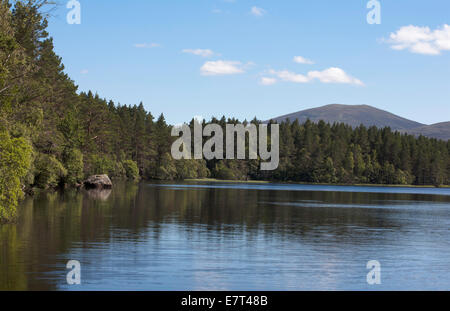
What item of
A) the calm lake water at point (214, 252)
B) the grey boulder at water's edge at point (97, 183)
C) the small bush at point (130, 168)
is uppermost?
the small bush at point (130, 168)

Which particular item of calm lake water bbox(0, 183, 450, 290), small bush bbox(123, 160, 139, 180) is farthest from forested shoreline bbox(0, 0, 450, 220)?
calm lake water bbox(0, 183, 450, 290)

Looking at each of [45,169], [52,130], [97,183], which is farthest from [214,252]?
[97,183]

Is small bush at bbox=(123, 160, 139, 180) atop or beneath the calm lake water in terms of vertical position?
atop

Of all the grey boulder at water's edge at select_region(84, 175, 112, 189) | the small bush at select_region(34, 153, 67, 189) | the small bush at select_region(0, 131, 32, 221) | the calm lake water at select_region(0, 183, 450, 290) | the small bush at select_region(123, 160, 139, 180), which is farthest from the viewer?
the small bush at select_region(123, 160, 139, 180)

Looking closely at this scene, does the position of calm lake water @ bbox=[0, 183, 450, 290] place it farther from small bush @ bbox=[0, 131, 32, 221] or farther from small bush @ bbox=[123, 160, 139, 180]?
small bush @ bbox=[123, 160, 139, 180]

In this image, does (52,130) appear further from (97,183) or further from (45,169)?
(97,183)

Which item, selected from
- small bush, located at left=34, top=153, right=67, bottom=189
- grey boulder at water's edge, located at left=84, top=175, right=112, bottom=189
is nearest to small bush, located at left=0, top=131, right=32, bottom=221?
small bush, located at left=34, top=153, right=67, bottom=189

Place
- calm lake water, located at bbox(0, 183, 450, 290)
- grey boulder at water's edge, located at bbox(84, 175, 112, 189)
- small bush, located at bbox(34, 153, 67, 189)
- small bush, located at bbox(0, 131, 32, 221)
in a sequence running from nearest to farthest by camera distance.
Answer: calm lake water, located at bbox(0, 183, 450, 290) → small bush, located at bbox(0, 131, 32, 221) → small bush, located at bbox(34, 153, 67, 189) → grey boulder at water's edge, located at bbox(84, 175, 112, 189)

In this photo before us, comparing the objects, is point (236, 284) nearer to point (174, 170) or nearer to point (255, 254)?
point (255, 254)

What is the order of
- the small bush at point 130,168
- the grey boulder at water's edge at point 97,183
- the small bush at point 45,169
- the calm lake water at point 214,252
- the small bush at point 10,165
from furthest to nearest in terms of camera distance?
1. the small bush at point 130,168
2. the grey boulder at water's edge at point 97,183
3. the small bush at point 45,169
4. the small bush at point 10,165
5. the calm lake water at point 214,252

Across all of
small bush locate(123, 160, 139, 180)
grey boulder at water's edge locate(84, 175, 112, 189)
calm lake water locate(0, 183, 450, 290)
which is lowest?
calm lake water locate(0, 183, 450, 290)

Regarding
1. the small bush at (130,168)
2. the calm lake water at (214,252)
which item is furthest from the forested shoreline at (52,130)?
the calm lake water at (214,252)

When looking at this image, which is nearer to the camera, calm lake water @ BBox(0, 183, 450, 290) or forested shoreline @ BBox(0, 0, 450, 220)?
calm lake water @ BBox(0, 183, 450, 290)

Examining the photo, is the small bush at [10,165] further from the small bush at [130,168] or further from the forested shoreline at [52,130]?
the small bush at [130,168]
